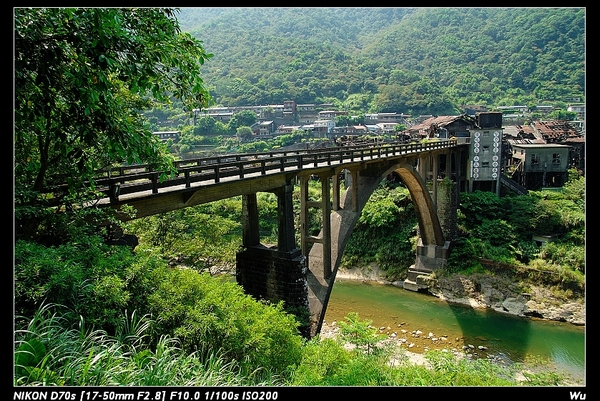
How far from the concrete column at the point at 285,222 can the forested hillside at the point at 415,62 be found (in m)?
69.0

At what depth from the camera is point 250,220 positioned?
12438 mm

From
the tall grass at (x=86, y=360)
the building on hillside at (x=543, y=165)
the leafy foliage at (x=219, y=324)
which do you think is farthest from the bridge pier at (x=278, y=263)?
the building on hillside at (x=543, y=165)

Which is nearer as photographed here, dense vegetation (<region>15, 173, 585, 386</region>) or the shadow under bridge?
dense vegetation (<region>15, 173, 585, 386</region>)

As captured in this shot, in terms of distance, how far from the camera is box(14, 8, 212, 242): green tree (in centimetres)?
474

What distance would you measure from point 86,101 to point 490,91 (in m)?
94.3

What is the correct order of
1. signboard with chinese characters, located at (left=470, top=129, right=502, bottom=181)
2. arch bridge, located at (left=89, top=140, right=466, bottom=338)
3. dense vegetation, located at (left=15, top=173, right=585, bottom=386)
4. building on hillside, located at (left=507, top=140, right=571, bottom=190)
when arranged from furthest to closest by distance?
1. building on hillside, located at (left=507, top=140, right=571, bottom=190)
2. signboard with chinese characters, located at (left=470, top=129, right=502, bottom=181)
3. arch bridge, located at (left=89, top=140, right=466, bottom=338)
4. dense vegetation, located at (left=15, top=173, right=585, bottom=386)

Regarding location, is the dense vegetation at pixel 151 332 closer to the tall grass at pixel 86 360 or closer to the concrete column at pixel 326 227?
the tall grass at pixel 86 360

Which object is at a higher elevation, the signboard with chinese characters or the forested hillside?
the forested hillside

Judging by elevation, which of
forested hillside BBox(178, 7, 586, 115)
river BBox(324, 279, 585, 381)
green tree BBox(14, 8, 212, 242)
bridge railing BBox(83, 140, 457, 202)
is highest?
forested hillside BBox(178, 7, 586, 115)

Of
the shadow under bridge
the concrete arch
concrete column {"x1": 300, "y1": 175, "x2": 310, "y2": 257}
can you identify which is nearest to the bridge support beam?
the concrete arch

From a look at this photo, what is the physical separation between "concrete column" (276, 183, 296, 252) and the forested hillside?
68955 millimetres

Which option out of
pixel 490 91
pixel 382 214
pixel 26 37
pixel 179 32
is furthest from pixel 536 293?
pixel 490 91

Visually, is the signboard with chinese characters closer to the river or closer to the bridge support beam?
the bridge support beam

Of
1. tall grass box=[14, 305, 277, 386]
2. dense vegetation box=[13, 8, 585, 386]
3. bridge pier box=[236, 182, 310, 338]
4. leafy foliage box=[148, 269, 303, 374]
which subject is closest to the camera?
tall grass box=[14, 305, 277, 386]
